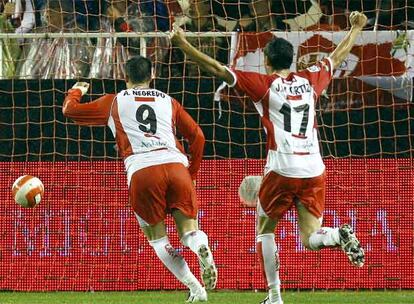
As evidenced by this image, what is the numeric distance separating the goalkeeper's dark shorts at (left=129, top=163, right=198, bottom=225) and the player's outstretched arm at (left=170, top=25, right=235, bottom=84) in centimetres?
133

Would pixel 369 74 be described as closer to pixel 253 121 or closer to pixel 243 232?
pixel 253 121

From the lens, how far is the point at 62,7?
15.9 metres

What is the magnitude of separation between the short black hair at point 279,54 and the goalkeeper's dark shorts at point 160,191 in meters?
1.49

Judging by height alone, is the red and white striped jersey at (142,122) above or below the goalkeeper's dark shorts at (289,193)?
above

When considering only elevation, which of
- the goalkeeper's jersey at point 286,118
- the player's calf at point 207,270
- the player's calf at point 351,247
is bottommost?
the player's calf at point 207,270

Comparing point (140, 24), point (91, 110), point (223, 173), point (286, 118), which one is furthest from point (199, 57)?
point (140, 24)

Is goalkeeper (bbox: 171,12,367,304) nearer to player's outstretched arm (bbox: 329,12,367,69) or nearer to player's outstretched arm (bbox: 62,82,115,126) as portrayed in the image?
player's outstretched arm (bbox: 329,12,367,69)

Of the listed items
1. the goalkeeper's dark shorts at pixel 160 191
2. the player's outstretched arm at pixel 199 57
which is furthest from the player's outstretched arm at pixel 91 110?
the player's outstretched arm at pixel 199 57

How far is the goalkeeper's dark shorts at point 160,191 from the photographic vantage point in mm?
11438

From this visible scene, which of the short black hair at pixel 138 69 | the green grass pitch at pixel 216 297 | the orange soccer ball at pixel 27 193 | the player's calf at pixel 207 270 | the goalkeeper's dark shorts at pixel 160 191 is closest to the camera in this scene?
the player's calf at pixel 207 270

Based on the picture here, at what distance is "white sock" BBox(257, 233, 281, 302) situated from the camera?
10.9 meters

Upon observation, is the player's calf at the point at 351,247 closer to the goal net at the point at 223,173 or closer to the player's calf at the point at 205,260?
the player's calf at the point at 205,260

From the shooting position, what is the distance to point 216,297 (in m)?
13.7

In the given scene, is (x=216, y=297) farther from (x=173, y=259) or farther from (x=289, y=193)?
(x=289, y=193)
